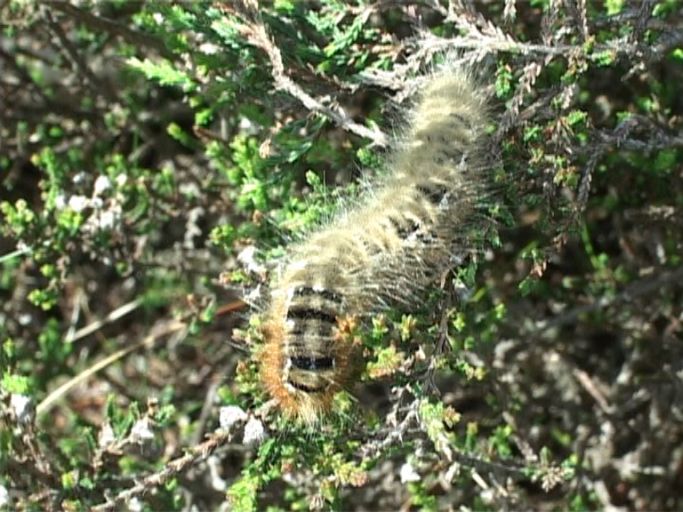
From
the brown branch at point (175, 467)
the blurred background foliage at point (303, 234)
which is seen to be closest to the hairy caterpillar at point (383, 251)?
the blurred background foliage at point (303, 234)

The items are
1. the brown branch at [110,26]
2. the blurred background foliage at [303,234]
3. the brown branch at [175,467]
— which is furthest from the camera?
the brown branch at [110,26]

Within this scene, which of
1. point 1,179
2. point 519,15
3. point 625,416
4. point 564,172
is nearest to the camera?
point 564,172

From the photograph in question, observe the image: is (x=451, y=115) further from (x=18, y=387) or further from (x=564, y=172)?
(x=18, y=387)

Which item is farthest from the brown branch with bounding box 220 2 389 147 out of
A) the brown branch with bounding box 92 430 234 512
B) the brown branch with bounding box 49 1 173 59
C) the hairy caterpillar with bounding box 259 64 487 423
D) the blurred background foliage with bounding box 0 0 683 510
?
the brown branch with bounding box 92 430 234 512

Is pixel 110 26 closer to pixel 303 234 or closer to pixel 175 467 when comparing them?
pixel 303 234

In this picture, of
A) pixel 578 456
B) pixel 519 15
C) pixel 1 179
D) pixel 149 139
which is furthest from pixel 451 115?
pixel 1 179

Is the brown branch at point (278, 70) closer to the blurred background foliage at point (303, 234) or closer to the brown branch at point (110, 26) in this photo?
the blurred background foliage at point (303, 234)

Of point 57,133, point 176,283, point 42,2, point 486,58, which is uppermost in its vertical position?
point 42,2

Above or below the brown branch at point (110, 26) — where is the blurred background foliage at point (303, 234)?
below
